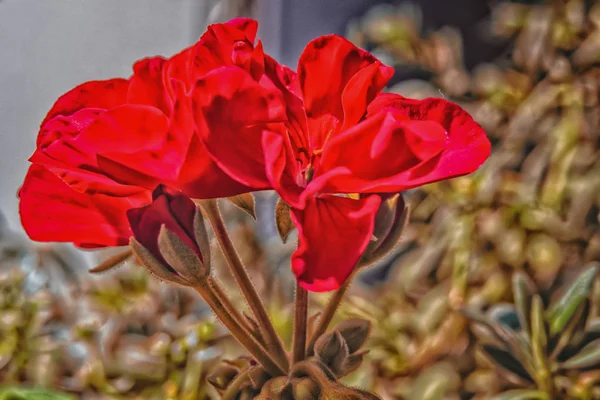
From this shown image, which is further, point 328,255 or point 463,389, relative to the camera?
point 463,389

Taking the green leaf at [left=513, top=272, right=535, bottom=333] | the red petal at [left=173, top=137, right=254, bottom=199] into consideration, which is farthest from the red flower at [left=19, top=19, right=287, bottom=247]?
the green leaf at [left=513, top=272, right=535, bottom=333]

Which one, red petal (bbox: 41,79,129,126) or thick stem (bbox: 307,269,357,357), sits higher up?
red petal (bbox: 41,79,129,126)

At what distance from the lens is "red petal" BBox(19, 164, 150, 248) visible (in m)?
0.33

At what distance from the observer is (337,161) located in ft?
0.97

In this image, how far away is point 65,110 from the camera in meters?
0.35

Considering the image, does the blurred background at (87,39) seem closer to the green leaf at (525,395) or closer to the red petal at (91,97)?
the red petal at (91,97)

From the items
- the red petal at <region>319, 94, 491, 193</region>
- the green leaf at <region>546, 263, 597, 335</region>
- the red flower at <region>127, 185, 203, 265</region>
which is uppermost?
the red petal at <region>319, 94, 491, 193</region>

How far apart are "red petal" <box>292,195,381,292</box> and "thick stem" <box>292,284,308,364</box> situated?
73mm

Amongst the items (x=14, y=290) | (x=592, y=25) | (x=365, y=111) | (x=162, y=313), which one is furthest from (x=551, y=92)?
(x=14, y=290)

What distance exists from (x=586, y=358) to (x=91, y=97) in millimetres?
431

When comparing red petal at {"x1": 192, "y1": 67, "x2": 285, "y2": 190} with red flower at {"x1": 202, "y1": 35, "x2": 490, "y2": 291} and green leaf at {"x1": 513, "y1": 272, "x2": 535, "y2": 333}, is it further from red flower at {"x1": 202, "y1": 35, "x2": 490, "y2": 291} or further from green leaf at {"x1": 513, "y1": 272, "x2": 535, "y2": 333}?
green leaf at {"x1": 513, "y1": 272, "x2": 535, "y2": 333}

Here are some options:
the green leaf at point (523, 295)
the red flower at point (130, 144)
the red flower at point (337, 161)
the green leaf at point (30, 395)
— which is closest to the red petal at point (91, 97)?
the red flower at point (130, 144)

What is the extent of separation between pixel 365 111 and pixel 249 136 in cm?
8

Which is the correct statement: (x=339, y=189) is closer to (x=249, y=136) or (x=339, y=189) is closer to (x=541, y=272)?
(x=249, y=136)
